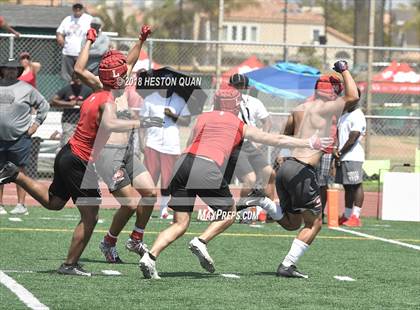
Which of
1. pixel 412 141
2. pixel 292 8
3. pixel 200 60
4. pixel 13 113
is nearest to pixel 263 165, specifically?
pixel 13 113

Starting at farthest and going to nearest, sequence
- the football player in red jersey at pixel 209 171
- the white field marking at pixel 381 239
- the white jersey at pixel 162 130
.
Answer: the white jersey at pixel 162 130 < the white field marking at pixel 381 239 < the football player in red jersey at pixel 209 171

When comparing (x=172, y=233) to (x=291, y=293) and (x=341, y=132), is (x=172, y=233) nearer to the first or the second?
(x=291, y=293)

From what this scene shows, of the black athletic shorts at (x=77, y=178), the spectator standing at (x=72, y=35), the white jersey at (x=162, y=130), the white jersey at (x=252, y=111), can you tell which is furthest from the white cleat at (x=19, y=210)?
the black athletic shorts at (x=77, y=178)

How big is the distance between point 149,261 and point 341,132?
293 inches

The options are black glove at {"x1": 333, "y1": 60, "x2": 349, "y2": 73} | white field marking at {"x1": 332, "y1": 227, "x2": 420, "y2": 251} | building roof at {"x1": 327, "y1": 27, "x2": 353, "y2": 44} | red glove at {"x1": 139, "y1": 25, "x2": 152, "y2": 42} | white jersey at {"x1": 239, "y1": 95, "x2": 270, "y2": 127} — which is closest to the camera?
black glove at {"x1": 333, "y1": 60, "x2": 349, "y2": 73}

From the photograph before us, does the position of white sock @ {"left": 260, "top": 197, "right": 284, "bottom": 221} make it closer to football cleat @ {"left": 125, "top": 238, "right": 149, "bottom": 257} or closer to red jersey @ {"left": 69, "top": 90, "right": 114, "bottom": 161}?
football cleat @ {"left": 125, "top": 238, "right": 149, "bottom": 257}

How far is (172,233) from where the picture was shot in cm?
1069

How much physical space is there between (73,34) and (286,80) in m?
A: 6.77

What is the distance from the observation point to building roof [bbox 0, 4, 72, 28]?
23.7m

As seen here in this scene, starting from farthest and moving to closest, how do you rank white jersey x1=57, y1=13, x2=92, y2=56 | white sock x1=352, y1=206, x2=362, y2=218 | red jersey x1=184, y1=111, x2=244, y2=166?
white jersey x1=57, y1=13, x2=92, y2=56, white sock x1=352, y1=206, x2=362, y2=218, red jersey x1=184, y1=111, x2=244, y2=166

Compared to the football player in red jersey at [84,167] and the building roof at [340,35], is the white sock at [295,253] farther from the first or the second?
the building roof at [340,35]

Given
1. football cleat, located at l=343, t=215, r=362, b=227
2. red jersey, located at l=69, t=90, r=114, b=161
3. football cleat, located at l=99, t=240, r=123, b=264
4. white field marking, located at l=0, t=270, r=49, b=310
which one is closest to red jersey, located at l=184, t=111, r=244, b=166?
red jersey, located at l=69, t=90, r=114, b=161

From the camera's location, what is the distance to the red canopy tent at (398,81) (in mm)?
25203

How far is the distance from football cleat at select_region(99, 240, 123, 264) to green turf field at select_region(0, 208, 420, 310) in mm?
145
